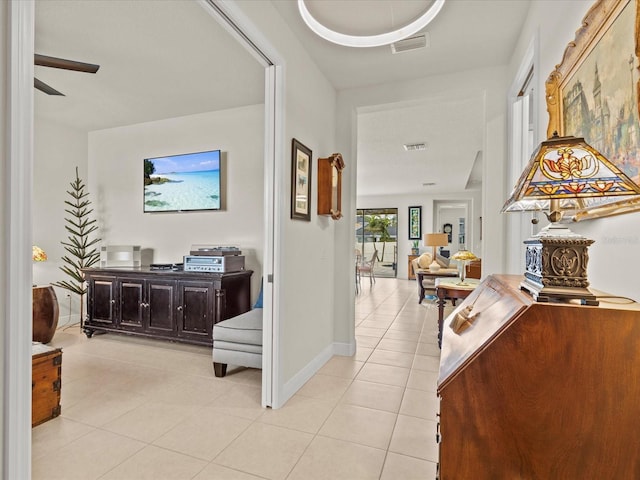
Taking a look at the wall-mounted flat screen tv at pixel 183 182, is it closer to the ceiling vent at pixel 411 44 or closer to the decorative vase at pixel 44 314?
the decorative vase at pixel 44 314

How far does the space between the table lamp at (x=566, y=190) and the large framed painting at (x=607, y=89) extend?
24 centimetres

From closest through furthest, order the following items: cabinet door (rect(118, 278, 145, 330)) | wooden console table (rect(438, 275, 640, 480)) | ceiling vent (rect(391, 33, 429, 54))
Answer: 1. wooden console table (rect(438, 275, 640, 480))
2. ceiling vent (rect(391, 33, 429, 54))
3. cabinet door (rect(118, 278, 145, 330))

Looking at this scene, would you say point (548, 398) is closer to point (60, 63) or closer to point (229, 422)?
point (229, 422)

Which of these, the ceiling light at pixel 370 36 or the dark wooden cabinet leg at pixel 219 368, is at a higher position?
the ceiling light at pixel 370 36

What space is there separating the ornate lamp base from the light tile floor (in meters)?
1.29

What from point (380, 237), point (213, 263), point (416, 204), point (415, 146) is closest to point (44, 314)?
point (213, 263)

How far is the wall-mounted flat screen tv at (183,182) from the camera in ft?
13.1

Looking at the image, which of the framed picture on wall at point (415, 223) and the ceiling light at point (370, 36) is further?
the framed picture on wall at point (415, 223)

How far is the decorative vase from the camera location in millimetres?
3449

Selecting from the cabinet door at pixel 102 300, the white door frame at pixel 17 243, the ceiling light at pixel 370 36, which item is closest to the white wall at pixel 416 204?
the cabinet door at pixel 102 300

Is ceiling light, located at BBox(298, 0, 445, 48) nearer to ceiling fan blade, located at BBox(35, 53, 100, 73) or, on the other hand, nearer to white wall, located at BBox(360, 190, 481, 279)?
ceiling fan blade, located at BBox(35, 53, 100, 73)

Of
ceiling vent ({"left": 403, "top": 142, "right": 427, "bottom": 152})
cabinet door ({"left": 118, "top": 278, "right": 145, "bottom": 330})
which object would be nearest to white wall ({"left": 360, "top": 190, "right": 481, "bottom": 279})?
ceiling vent ({"left": 403, "top": 142, "right": 427, "bottom": 152})

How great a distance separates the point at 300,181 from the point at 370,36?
113 cm

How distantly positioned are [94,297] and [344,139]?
3377mm
